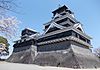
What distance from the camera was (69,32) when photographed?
23047mm

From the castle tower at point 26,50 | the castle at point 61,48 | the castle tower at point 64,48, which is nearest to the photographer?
the castle tower at point 64,48

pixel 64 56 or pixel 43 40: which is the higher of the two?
pixel 43 40

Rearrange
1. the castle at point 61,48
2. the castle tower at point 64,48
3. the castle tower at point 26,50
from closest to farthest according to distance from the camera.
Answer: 1. the castle tower at point 64,48
2. the castle at point 61,48
3. the castle tower at point 26,50

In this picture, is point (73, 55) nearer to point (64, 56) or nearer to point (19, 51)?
point (64, 56)

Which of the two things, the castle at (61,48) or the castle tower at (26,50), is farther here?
the castle tower at (26,50)

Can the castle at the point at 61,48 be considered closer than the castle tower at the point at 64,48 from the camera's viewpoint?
No

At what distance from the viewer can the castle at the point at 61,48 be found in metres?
20.3

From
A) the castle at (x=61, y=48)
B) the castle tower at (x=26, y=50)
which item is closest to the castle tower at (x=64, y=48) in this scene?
the castle at (x=61, y=48)

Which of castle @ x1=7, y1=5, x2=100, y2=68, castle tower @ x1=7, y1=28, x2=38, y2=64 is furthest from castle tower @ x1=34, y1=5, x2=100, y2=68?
castle tower @ x1=7, y1=28, x2=38, y2=64

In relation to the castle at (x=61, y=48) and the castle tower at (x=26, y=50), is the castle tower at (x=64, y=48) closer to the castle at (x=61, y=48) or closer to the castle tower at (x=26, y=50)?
the castle at (x=61, y=48)

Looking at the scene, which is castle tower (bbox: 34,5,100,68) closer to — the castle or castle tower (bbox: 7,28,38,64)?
the castle

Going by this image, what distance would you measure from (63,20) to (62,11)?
406 cm

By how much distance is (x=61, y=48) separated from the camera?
75.2 feet

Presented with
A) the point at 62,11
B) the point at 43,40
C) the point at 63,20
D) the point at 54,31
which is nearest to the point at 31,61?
the point at 43,40
